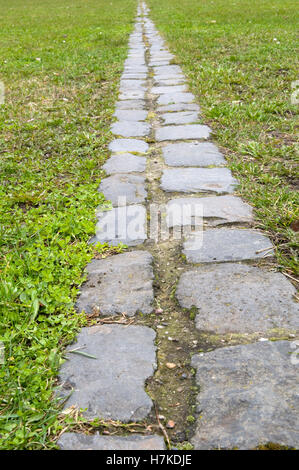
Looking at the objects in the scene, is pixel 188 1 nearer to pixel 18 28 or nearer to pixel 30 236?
pixel 18 28

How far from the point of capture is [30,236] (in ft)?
7.32

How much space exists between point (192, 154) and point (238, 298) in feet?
5.45

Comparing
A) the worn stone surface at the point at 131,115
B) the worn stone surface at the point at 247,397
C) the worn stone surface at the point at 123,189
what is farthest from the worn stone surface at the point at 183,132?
the worn stone surface at the point at 247,397

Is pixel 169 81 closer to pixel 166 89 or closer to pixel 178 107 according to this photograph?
pixel 166 89

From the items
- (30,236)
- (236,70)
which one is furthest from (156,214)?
(236,70)

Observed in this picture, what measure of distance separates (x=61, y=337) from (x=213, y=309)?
587mm

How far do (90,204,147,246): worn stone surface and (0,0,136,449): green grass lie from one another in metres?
0.06

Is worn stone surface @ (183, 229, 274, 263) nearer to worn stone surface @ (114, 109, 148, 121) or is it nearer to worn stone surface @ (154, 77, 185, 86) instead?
worn stone surface @ (114, 109, 148, 121)

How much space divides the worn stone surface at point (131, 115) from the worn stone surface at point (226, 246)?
2.13 metres

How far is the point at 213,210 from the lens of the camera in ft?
8.00

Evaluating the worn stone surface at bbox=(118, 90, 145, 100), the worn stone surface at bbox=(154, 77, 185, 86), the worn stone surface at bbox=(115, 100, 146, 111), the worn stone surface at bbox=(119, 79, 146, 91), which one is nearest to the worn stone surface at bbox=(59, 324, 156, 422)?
the worn stone surface at bbox=(115, 100, 146, 111)

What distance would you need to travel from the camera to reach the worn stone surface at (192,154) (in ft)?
10.0

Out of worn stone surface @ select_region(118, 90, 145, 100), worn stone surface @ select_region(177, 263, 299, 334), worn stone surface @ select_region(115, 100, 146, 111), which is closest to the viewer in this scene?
worn stone surface @ select_region(177, 263, 299, 334)

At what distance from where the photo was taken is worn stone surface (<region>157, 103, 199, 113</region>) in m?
4.21
